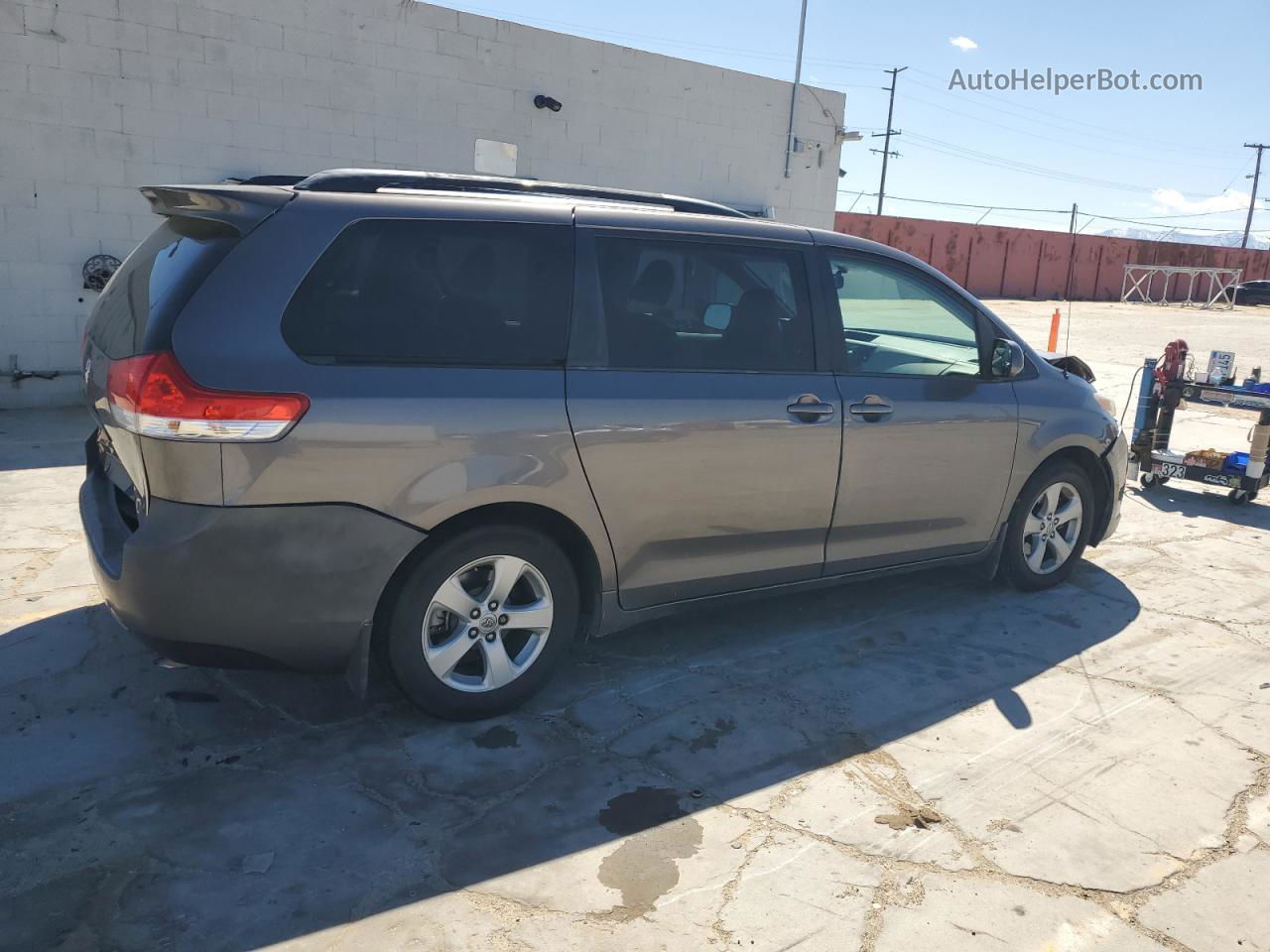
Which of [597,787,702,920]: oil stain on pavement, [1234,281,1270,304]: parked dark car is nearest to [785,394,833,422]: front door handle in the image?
[597,787,702,920]: oil stain on pavement

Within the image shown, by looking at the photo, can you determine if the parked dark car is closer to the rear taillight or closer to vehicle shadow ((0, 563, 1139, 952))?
vehicle shadow ((0, 563, 1139, 952))

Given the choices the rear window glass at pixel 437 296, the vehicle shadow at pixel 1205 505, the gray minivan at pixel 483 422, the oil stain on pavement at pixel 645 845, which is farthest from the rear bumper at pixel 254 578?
the vehicle shadow at pixel 1205 505

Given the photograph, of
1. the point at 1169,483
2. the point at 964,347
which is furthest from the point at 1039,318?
the point at 964,347

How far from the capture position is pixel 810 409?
4.14 metres

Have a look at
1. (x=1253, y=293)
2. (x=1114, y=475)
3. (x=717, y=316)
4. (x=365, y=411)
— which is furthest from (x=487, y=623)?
(x=1253, y=293)

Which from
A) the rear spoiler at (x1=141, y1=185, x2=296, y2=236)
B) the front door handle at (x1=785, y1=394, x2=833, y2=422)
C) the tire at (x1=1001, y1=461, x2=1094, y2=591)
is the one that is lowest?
the tire at (x1=1001, y1=461, x2=1094, y2=591)

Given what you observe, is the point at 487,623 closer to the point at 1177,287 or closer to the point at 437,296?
the point at 437,296

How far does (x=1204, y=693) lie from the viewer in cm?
423

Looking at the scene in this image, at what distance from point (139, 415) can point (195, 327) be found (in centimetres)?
32

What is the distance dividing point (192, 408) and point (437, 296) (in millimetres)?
883

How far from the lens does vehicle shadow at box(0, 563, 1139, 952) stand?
2.73 meters

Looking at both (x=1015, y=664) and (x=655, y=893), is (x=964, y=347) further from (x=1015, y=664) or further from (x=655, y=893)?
(x=655, y=893)

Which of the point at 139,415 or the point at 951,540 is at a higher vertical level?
the point at 139,415

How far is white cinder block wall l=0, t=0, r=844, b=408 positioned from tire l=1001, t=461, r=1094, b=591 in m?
7.61
